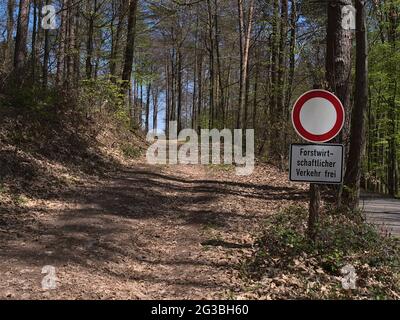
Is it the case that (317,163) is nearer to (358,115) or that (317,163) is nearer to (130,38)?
(358,115)

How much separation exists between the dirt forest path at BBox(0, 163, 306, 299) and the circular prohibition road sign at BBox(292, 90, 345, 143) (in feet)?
7.42

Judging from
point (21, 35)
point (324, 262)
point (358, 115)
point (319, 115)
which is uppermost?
point (21, 35)

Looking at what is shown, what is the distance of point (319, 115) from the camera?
682cm

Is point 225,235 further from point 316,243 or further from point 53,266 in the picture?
point 53,266

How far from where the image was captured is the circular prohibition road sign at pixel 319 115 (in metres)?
6.77

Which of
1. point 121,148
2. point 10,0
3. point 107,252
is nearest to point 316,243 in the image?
point 107,252

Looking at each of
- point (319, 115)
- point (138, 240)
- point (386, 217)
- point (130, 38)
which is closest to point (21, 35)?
point (130, 38)

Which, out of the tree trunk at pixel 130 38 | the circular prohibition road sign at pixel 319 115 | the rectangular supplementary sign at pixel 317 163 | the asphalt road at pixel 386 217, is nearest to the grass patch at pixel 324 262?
the rectangular supplementary sign at pixel 317 163

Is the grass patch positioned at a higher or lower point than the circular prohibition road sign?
lower

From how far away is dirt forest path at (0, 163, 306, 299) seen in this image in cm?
582

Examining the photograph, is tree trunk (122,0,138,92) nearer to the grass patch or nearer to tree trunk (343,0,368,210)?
tree trunk (343,0,368,210)

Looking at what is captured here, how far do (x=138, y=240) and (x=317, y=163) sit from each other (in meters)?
3.31

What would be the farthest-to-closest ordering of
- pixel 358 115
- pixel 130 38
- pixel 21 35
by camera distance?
pixel 130 38, pixel 21 35, pixel 358 115

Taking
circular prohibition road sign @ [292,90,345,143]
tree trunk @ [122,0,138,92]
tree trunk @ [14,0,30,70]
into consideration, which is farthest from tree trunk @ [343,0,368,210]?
tree trunk @ [122,0,138,92]
